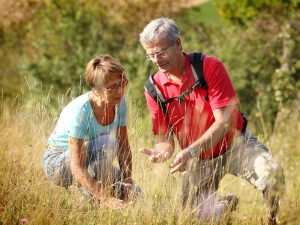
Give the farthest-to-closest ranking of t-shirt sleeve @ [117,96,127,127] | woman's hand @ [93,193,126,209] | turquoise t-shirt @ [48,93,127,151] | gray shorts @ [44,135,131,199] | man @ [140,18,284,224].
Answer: t-shirt sleeve @ [117,96,127,127] → gray shorts @ [44,135,131,199] → turquoise t-shirt @ [48,93,127,151] → man @ [140,18,284,224] → woman's hand @ [93,193,126,209]

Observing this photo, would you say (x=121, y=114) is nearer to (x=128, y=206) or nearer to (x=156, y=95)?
(x=156, y=95)

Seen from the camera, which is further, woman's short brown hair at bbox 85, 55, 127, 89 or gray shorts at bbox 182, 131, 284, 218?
woman's short brown hair at bbox 85, 55, 127, 89

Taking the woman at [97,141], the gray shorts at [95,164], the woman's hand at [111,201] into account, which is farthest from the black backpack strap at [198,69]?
the woman's hand at [111,201]

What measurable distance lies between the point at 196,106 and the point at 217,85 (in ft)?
0.76

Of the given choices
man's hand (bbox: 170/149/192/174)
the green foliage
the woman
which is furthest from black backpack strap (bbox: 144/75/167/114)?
the green foliage

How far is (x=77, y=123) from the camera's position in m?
4.88

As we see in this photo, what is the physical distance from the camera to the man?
4770 millimetres

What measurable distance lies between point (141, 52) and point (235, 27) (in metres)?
2.92

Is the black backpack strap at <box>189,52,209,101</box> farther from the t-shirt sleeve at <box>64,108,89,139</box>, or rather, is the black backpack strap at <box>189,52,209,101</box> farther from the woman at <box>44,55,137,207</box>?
the t-shirt sleeve at <box>64,108,89,139</box>

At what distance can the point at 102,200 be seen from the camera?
186 inches

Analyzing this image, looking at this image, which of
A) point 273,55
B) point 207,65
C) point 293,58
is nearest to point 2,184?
point 207,65

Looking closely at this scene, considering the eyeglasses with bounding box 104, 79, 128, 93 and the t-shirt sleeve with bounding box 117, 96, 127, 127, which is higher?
the eyeglasses with bounding box 104, 79, 128, 93

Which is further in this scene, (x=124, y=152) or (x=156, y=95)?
(x=124, y=152)

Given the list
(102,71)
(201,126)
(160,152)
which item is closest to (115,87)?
(102,71)
